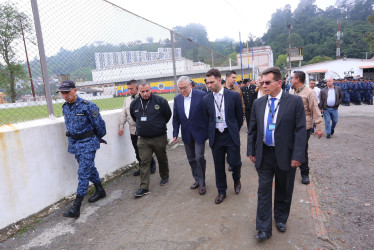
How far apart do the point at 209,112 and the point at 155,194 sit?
1.68 metres

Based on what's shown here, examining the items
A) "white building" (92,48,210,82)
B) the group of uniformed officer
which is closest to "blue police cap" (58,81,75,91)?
"white building" (92,48,210,82)

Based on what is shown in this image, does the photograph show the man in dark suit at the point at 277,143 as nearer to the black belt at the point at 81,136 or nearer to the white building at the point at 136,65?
the black belt at the point at 81,136

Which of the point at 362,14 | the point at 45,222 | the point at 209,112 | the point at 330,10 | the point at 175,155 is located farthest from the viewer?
the point at 330,10

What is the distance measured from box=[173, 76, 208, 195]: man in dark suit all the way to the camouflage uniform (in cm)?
132

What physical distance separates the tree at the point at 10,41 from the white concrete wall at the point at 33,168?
1.95 feet

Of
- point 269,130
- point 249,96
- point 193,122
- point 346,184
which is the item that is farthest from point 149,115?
point 249,96

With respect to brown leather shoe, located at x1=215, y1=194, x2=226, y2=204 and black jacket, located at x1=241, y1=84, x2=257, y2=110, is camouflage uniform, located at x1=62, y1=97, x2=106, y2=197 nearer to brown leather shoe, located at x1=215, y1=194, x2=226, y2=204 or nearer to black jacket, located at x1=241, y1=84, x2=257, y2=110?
brown leather shoe, located at x1=215, y1=194, x2=226, y2=204

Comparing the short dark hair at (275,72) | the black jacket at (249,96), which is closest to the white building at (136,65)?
the black jacket at (249,96)

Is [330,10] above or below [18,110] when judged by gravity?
above

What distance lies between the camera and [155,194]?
424 cm

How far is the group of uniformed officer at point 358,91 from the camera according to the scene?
1573cm

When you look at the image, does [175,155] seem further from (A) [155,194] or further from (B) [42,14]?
(B) [42,14]

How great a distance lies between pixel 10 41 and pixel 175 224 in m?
3.32

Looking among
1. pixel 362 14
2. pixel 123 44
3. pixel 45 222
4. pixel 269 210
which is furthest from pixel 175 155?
pixel 362 14
